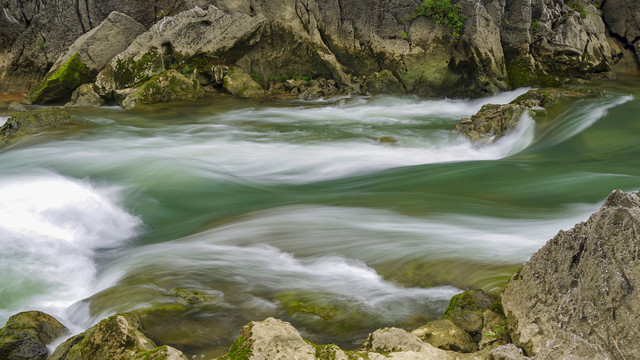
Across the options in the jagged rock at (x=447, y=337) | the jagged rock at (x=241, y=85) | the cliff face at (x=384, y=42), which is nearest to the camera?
the jagged rock at (x=447, y=337)

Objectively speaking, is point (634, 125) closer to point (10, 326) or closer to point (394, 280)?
point (394, 280)

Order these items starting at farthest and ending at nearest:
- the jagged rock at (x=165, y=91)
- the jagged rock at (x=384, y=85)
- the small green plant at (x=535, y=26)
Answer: the small green plant at (x=535, y=26) < the jagged rock at (x=384, y=85) < the jagged rock at (x=165, y=91)

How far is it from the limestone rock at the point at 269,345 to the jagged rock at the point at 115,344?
39 cm

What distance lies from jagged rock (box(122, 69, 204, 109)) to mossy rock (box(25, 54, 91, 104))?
6.94 ft

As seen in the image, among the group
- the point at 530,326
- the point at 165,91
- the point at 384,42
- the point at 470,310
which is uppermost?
the point at 384,42

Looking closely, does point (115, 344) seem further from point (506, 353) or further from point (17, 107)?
point (17, 107)

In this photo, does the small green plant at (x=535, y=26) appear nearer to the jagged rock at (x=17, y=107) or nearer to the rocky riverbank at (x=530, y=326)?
the rocky riverbank at (x=530, y=326)

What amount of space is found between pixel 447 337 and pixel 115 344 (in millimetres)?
2077

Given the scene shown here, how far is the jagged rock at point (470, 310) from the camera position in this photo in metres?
3.61

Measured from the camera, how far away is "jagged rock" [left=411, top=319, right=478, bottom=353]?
11.1 feet

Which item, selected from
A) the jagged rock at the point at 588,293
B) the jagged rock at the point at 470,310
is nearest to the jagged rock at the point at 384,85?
the jagged rock at the point at 470,310

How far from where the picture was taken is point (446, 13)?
15266 millimetres

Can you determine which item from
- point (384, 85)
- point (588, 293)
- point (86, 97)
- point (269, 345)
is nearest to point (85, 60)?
point (86, 97)

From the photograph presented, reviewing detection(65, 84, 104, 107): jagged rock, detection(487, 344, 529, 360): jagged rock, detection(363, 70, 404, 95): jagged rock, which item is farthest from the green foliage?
detection(487, 344, 529, 360): jagged rock
